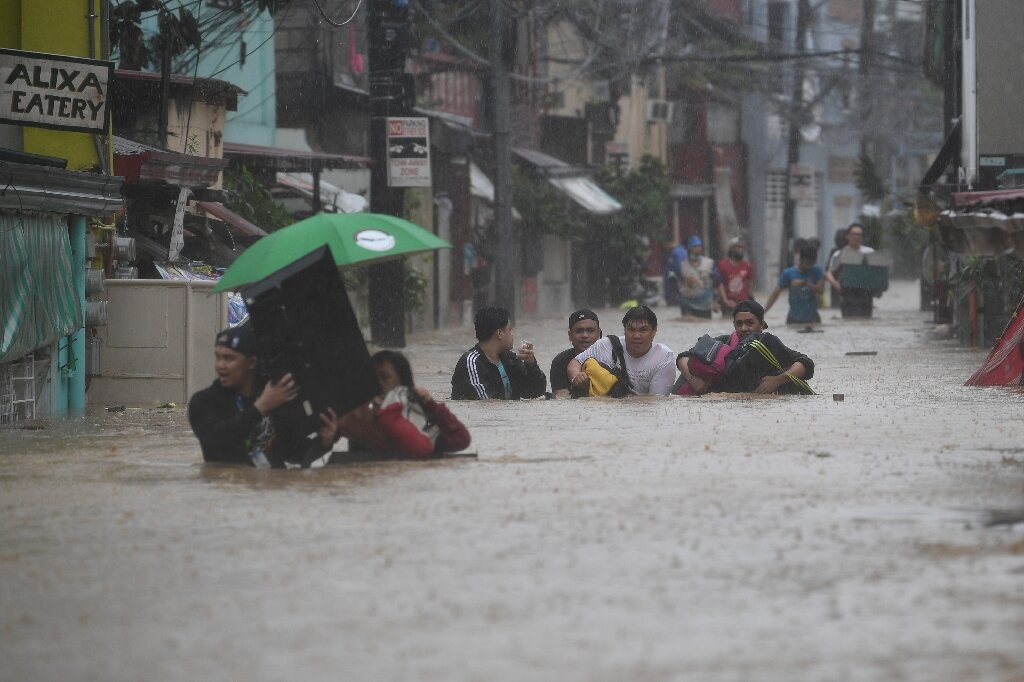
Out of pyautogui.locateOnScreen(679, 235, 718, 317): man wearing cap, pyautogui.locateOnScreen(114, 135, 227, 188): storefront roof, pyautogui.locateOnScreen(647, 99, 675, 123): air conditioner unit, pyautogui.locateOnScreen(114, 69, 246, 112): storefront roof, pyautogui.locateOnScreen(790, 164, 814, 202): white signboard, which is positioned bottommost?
pyautogui.locateOnScreen(679, 235, 718, 317): man wearing cap

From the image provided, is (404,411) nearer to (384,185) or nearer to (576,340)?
(576,340)

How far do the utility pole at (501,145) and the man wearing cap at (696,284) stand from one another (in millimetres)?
4197

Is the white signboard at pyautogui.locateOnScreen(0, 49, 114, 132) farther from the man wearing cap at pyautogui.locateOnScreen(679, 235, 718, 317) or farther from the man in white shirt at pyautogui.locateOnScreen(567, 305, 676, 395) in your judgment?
the man wearing cap at pyautogui.locateOnScreen(679, 235, 718, 317)

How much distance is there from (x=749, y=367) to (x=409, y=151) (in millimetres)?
11091

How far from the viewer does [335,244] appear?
9.99 m

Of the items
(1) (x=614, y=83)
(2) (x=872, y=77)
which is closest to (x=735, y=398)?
(1) (x=614, y=83)

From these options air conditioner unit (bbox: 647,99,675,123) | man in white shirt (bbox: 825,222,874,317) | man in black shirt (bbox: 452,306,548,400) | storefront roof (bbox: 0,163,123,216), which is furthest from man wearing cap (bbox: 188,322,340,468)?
air conditioner unit (bbox: 647,99,675,123)

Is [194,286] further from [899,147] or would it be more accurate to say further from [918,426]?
[899,147]

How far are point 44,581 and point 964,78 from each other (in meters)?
18.8

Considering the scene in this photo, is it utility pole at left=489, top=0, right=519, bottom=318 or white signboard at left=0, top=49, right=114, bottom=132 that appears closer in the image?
white signboard at left=0, top=49, right=114, bottom=132

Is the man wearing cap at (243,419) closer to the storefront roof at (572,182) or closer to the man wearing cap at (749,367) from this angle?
the man wearing cap at (749,367)

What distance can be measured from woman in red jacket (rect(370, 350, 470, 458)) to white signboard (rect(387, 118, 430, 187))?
14504 mm

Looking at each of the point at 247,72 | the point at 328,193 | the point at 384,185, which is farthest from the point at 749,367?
the point at 247,72

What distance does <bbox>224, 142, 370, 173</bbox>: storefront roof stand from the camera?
22642mm
